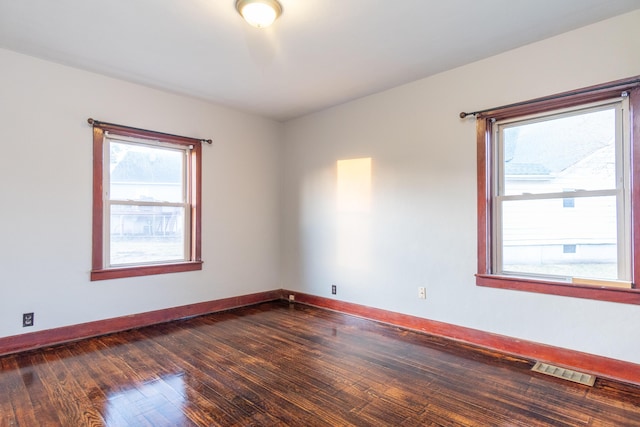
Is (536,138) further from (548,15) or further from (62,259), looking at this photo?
(62,259)

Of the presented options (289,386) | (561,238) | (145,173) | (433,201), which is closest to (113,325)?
(145,173)

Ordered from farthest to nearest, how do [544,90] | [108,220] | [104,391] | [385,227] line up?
[385,227] < [108,220] < [544,90] < [104,391]

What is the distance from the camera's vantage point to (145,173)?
12.4 feet

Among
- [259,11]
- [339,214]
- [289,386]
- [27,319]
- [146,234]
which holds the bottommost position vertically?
[289,386]

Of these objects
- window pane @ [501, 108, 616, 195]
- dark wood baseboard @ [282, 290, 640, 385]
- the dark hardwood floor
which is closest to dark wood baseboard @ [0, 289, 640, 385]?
dark wood baseboard @ [282, 290, 640, 385]

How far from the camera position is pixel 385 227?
378 cm

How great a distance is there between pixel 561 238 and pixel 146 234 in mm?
4049

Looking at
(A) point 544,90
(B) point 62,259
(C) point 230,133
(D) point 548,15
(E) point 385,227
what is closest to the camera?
(D) point 548,15

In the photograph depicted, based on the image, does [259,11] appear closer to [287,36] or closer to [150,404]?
[287,36]

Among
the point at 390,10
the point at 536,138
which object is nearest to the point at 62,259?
the point at 390,10

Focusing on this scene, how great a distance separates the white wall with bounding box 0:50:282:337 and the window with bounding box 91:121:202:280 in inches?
3.6

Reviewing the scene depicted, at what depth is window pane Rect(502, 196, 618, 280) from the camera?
2.56 m

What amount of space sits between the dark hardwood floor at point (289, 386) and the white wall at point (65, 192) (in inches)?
17.8

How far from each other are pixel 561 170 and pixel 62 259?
449 centimetres
